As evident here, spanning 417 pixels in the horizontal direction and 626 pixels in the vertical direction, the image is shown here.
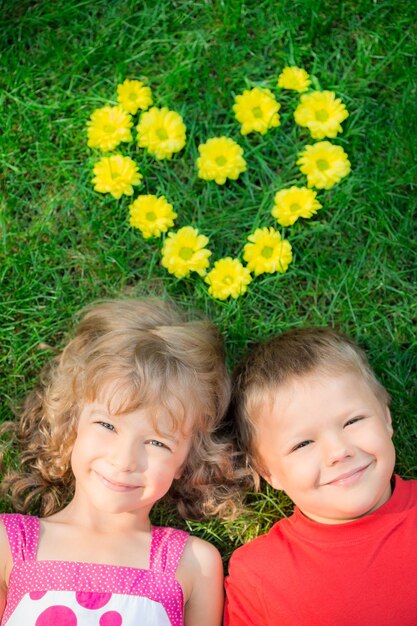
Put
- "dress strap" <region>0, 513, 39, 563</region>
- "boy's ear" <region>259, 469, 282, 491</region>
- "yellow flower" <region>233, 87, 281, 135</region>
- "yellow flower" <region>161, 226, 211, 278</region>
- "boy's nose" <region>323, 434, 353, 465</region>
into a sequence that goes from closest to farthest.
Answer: "boy's nose" <region>323, 434, 353, 465</region> < "dress strap" <region>0, 513, 39, 563</region> < "boy's ear" <region>259, 469, 282, 491</region> < "yellow flower" <region>161, 226, 211, 278</region> < "yellow flower" <region>233, 87, 281, 135</region>

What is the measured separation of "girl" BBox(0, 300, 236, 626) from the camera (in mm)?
2473

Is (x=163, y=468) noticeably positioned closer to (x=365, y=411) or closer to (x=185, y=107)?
(x=365, y=411)

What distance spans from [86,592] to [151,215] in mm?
1311

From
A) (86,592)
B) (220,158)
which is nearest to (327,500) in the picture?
(86,592)

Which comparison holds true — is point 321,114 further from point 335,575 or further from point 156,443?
point 335,575

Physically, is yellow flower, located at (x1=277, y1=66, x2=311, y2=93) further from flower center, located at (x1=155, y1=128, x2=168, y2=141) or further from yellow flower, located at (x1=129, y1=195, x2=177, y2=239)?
yellow flower, located at (x1=129, y1=195, x2=177, y2=239)

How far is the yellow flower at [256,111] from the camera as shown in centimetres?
300

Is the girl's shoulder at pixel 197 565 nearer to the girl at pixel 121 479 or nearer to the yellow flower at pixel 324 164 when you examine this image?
the girl at pixel 121 479

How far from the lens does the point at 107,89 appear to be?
3072mm

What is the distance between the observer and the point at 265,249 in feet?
9.64

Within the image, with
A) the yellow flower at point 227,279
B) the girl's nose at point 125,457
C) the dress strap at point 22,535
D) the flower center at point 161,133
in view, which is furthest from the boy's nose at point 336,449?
the flower center at point 161,133

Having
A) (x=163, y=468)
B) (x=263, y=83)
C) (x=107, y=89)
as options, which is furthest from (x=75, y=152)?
(x=163, y=468)

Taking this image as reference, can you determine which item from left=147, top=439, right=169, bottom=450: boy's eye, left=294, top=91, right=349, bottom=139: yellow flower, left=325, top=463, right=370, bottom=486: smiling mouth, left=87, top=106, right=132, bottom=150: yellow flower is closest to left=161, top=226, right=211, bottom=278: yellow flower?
left=87, top=106, right=132, bottom=150: yellow flower

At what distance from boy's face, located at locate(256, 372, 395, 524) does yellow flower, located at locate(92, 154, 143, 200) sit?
975mm
